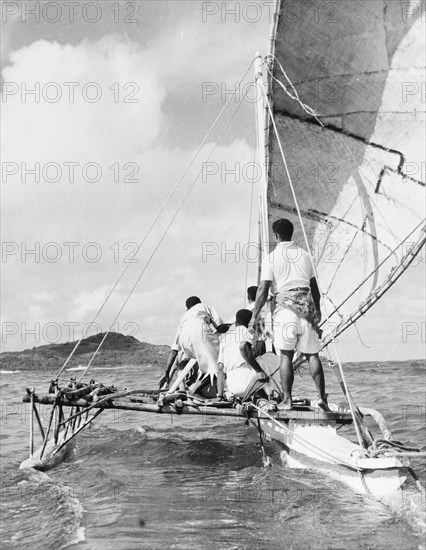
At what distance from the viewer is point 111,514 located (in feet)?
17.4

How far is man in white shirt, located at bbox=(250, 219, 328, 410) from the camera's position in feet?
22.1

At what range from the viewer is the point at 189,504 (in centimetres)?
555

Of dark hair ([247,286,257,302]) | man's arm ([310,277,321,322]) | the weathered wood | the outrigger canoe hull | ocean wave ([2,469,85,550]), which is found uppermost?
dark hair ([247,286,257,302])

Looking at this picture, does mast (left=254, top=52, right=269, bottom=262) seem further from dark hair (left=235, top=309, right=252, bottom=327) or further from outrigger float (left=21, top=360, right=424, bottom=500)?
outrigger float (left=21, top=360, right=424, bottom=500)

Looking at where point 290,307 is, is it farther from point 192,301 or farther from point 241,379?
point 192,301

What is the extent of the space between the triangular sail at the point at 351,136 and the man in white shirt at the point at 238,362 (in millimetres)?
2484

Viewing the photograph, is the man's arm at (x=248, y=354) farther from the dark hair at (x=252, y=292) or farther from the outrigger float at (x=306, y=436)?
the dark hair at (x=252, y=292)

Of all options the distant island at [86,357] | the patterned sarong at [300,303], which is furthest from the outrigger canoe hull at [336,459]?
the distant island at [86,357]

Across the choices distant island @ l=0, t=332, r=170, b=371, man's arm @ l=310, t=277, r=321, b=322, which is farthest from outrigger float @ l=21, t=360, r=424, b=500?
distant island @ l=0, t=332, r=170, b=371

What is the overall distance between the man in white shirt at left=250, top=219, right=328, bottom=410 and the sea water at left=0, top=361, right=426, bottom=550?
3.59 ft

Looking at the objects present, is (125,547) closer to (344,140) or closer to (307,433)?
(307,433)

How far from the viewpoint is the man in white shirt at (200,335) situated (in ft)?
29.1

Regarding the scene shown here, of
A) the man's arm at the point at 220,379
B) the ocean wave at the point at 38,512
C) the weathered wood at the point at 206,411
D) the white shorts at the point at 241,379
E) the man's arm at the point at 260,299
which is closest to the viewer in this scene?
the ocean wave at the point at 38,512

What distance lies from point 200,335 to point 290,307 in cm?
236
